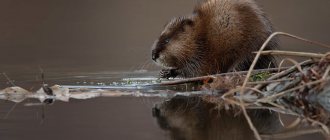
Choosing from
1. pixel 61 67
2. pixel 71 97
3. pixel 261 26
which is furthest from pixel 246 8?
pixel 61 67

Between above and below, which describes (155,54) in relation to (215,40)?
below

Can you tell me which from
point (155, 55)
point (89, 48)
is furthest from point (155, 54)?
point (89, 48)

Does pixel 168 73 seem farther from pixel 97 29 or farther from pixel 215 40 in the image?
pixel 97 29

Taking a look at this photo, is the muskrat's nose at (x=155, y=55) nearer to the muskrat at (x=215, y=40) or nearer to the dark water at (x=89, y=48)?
the muskrat at (x=215, y=40)

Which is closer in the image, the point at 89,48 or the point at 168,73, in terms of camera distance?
the point at 168,73

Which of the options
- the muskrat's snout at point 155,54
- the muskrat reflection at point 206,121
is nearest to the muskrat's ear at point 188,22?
the muskrat's snout at point 155,54

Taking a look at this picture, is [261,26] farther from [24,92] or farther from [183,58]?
[24,92]
